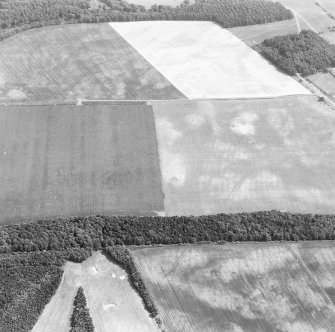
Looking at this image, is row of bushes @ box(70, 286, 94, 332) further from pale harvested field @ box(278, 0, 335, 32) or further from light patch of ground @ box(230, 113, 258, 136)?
pale harvested field @ box(278, 0, 335, 32)

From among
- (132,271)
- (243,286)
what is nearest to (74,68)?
(132,271)

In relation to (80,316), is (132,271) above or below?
above

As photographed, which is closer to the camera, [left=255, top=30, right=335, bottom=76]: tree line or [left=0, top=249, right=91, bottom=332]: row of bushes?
[left=0, top=249, right=91, bottom=332]: row of bushes

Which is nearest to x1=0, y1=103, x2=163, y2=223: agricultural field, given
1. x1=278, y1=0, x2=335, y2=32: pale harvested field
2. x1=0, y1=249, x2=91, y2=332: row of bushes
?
x1=0, y1=249, x2=91, y2=332: row of bushes

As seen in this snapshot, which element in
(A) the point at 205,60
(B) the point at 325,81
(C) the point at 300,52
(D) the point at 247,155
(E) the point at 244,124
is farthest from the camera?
(C) the point at 300,52

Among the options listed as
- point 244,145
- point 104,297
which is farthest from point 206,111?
point 104,297

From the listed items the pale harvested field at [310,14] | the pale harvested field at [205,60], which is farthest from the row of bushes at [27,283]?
the pale harvested field at [310,14]

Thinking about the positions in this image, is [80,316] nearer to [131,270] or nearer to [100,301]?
[100,301]

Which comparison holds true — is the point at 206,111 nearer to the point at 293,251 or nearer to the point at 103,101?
the point at 103,101
